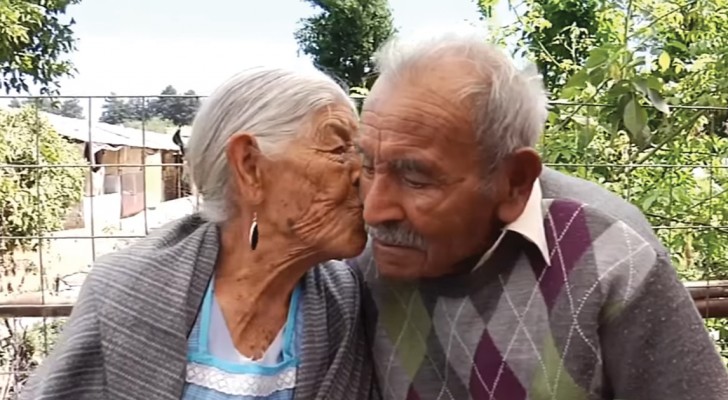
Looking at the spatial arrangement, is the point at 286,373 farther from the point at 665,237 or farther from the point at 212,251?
the point at 665,237

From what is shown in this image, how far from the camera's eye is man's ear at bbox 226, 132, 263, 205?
115cm

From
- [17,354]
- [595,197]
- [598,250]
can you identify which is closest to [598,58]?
[595,197]

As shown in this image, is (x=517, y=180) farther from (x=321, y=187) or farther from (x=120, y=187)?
(x=120, y=187)

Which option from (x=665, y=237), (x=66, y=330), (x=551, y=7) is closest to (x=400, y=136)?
(x=66, y=330)

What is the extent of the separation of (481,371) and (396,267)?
0.17 meters

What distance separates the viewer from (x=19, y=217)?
2.22m

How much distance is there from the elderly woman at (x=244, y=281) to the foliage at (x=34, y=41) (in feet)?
8.48

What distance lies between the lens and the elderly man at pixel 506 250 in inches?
39.5

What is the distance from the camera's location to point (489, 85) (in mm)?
992

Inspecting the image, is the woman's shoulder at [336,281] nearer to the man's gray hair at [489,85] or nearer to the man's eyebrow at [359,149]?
the man's eyebrow at [359,149]

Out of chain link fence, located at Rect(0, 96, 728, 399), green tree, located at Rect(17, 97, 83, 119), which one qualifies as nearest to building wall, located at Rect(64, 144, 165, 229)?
chain link fence, located at Rect(0, 96, 728, 399)

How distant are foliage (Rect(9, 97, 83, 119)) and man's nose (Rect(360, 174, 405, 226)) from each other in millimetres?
1204

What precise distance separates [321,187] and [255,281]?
17 cm

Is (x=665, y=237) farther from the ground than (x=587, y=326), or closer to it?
closer to it
